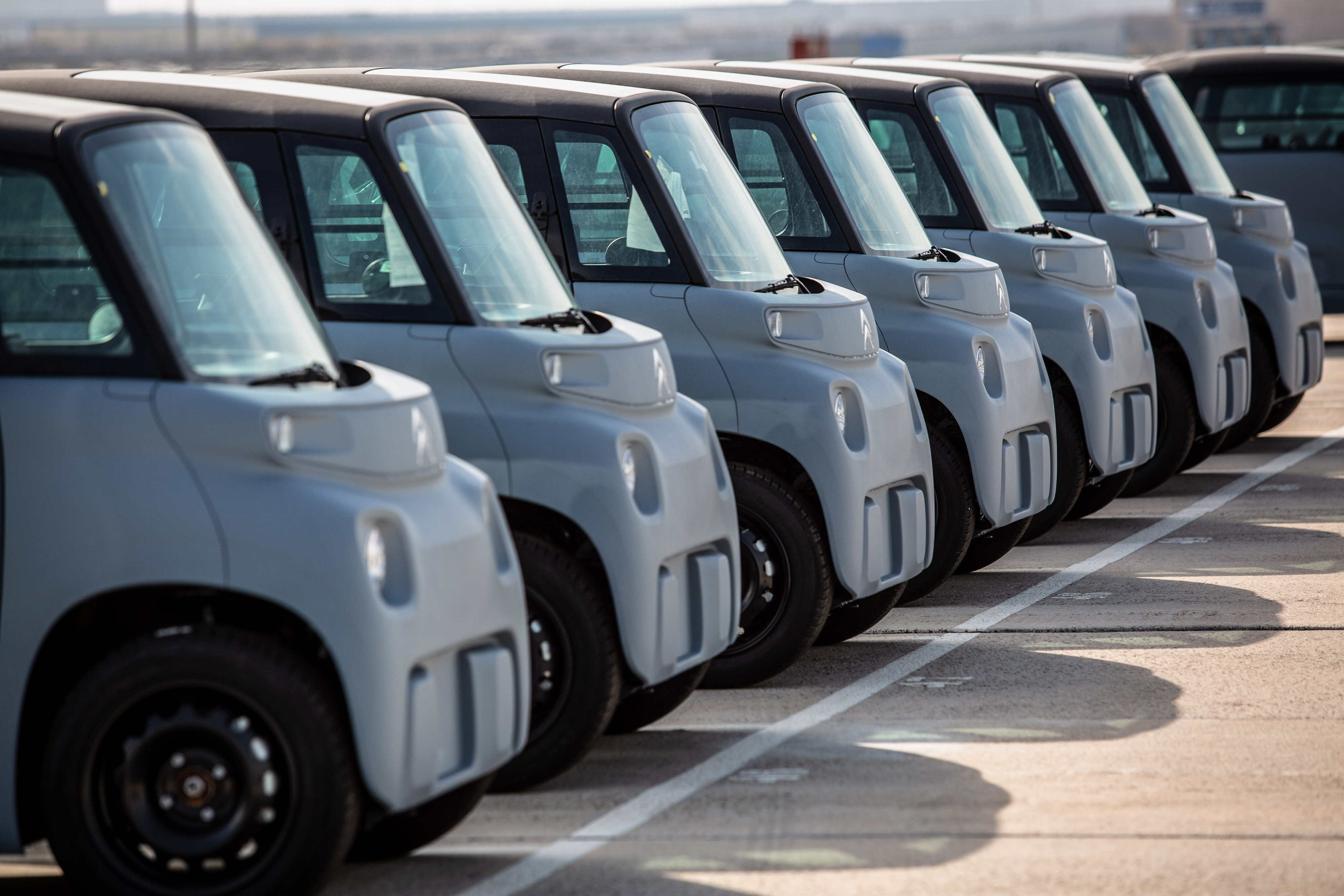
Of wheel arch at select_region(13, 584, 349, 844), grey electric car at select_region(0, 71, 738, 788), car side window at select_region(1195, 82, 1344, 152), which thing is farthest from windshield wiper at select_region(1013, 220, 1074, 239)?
car side window at select_region(1195, 82, 1344, 152)

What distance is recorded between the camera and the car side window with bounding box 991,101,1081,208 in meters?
11.7

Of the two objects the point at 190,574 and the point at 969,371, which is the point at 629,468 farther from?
the point at 969,371

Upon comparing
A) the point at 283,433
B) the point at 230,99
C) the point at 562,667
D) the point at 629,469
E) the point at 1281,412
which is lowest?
the point at 1281,412

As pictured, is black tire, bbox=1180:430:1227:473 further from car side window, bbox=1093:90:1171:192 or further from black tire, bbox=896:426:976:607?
black tire, bbox=896:426:976:607

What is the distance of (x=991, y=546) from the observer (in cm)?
962

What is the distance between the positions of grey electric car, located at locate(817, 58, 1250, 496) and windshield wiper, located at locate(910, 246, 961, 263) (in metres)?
2.50

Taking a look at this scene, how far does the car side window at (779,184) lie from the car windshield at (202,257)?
3.74m

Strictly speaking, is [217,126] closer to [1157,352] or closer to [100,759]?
[100,759]

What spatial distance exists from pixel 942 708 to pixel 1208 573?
2.96 metres

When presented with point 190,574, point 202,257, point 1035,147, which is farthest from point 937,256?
point 190,574

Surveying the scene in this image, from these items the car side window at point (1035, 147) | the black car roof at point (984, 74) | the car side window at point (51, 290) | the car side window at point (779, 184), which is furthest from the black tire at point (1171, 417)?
the car side window at point (51, 290)

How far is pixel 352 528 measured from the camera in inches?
182

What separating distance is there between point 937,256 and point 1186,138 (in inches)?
198

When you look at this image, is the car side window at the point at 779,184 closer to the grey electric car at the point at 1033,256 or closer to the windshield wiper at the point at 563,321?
the grey electric car at the point at 1033,256
